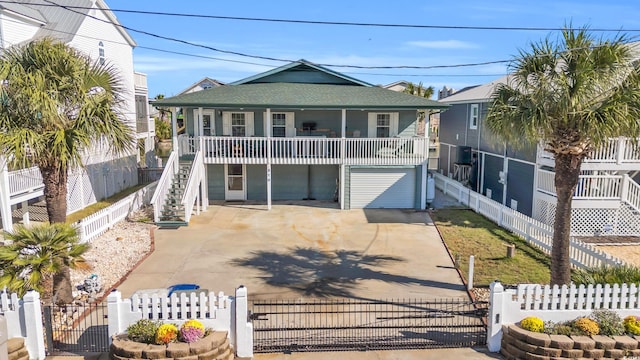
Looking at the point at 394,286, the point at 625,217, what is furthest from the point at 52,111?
the point at 625,217

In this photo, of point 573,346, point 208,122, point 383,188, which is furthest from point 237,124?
point 573,346

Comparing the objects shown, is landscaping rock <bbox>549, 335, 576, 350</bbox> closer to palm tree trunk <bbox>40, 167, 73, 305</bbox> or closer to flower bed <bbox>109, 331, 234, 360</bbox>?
flower bed <bbox>109, 331, 234, 360</bbox>

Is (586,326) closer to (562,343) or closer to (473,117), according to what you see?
(562,343)

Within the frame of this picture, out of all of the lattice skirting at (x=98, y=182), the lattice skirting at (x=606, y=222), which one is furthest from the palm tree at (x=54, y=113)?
the lattice skirting at (x=606, y=222)

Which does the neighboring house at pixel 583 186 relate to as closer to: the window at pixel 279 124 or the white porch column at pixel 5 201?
the window at pixel 279 124

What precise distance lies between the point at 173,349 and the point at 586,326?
6953mm

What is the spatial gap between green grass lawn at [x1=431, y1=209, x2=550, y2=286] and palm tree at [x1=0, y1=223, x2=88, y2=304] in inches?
359

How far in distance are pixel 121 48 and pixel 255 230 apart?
56.9ft

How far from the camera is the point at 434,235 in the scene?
51.9 feet

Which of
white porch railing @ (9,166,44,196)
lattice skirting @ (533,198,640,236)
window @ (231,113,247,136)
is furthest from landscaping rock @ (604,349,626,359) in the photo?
window @ (231,113,247,136)

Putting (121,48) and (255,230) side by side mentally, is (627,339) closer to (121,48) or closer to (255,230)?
(255,230)

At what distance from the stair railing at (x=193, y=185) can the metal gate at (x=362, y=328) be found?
844 cm

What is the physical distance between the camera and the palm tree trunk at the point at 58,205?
8875 millimetres

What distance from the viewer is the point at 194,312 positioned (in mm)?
7547
